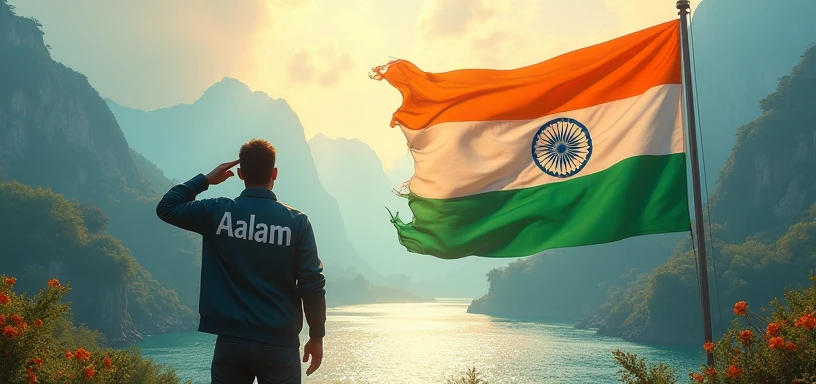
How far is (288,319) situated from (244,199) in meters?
0.63

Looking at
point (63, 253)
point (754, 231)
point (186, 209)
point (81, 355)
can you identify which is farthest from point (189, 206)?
point (754, 231)

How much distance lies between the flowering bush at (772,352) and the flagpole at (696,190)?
18cm

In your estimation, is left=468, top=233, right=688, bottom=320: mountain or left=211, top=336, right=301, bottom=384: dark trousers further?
left=468, top=233, right=688, bottom=320: mountain

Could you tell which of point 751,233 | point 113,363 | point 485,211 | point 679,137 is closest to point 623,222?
point 679,137

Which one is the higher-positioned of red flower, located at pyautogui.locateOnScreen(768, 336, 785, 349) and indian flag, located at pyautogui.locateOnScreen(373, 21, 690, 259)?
indian flag, located at pyautogui.locateOnScreen(373, 21, 690, 259)

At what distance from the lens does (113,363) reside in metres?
6.75

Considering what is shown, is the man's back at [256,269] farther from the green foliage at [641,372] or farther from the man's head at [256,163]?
the green foliage at [641,372]

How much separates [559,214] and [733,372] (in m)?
2.88

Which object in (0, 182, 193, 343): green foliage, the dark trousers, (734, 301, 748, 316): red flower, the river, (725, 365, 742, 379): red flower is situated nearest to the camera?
the dark trousers

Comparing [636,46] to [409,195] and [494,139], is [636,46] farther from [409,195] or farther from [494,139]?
[409,195]

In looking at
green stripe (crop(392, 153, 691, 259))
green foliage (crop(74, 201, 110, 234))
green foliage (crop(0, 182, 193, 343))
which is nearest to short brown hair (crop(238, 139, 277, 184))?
green stripe (crop(392, 153, 691, 259))

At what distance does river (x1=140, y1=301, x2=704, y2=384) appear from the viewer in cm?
5094

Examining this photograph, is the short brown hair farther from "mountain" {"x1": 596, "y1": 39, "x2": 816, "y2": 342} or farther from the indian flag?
"mountain" {"x1": 596, "y1": 39, "x2": 816, "y2": 342}

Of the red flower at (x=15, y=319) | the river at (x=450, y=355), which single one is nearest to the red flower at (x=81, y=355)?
the red flower at (x=15, y=319)
